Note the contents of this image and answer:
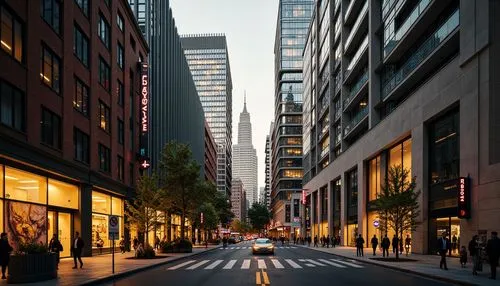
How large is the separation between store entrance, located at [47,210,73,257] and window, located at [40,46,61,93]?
301 inches

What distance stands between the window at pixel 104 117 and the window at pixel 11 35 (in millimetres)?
14958

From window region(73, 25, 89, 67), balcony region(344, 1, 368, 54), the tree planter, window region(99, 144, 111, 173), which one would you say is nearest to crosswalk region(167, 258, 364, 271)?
the tree planter

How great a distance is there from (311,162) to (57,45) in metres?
73.5

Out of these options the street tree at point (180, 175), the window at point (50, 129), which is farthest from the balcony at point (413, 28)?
the window at point (50, 129)

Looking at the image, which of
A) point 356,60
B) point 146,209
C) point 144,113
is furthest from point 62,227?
point 356,60

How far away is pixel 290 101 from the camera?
144375 mm

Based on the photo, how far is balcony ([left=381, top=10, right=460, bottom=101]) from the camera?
32.8m

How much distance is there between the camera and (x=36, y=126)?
87.4 feet

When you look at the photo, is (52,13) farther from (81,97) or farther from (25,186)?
(25,186)

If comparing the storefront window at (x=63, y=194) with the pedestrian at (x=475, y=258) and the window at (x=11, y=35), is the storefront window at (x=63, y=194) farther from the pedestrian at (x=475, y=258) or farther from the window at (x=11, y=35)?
the pedestrian at (x=475, y=258)

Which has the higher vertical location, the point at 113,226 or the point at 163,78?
the point at 163,78

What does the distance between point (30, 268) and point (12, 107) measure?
9.76 meters

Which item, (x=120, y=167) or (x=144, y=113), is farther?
(x=144, y=113)

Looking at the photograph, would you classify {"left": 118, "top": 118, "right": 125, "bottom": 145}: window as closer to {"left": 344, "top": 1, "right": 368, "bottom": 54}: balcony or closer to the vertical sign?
the vertical sign
